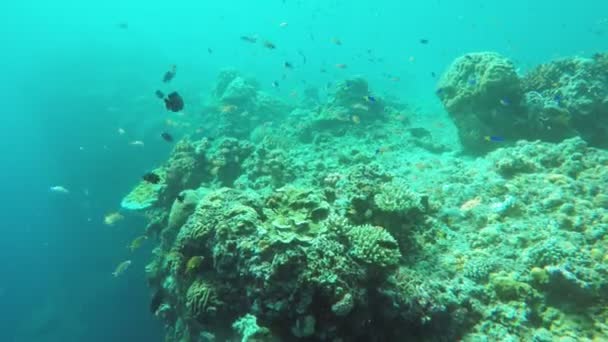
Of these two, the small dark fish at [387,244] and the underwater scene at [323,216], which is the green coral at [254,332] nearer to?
the underwater scene at [323,216]

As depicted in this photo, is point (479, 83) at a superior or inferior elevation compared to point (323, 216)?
superior

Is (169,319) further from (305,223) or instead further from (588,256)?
(588,256)

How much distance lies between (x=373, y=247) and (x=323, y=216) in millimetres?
1223

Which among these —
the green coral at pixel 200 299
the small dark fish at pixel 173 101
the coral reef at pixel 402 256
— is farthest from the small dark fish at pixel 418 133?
the green coral at pixel 200 299

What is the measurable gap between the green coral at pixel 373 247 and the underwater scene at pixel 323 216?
0.03 metres

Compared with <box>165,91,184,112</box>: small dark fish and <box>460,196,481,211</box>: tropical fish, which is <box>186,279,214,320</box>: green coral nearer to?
<box>165,91,184,112</box>: small dark fish

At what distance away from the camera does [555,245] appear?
16.9 ft

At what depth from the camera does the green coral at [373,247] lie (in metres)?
4.43

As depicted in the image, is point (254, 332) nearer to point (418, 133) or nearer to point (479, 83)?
point (479, 83)

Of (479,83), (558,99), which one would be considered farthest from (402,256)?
(558,99)

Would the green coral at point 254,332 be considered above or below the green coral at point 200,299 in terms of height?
below

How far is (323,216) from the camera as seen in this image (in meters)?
5.47

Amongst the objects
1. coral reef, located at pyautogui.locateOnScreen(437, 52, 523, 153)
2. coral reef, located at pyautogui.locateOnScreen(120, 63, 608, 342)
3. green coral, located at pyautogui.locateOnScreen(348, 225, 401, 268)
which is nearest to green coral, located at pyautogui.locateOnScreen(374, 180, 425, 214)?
coral reef, located at pyautogui.locateOnScreen(120, 63, 608, 342)

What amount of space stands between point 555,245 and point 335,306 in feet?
13.5
